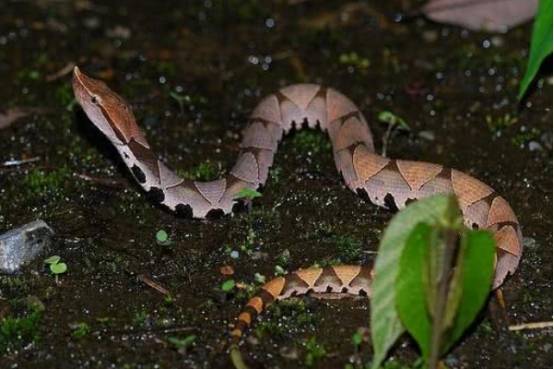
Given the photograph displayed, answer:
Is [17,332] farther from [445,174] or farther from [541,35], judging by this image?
[541,35]

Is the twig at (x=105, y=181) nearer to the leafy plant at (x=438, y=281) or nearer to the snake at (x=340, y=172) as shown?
the snake at (x=340, y=172)

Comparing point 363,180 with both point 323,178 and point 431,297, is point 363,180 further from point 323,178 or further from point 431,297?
point 431,297

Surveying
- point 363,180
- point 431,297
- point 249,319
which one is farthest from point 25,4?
point 431,297

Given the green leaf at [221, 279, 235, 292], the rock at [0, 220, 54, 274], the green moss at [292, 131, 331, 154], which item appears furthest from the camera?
the green moss at [292, 131, 331, 154]

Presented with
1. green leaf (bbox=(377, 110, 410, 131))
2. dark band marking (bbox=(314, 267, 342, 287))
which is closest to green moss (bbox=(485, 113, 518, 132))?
green leaf (bbox=(377, 110, 410, 131))

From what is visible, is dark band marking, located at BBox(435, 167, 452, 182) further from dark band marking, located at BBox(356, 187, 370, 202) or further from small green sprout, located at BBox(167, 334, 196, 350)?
small green sprout, located at BBox(167, 334, 196, 350)

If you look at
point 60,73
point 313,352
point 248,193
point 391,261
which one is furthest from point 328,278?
point 60,73
